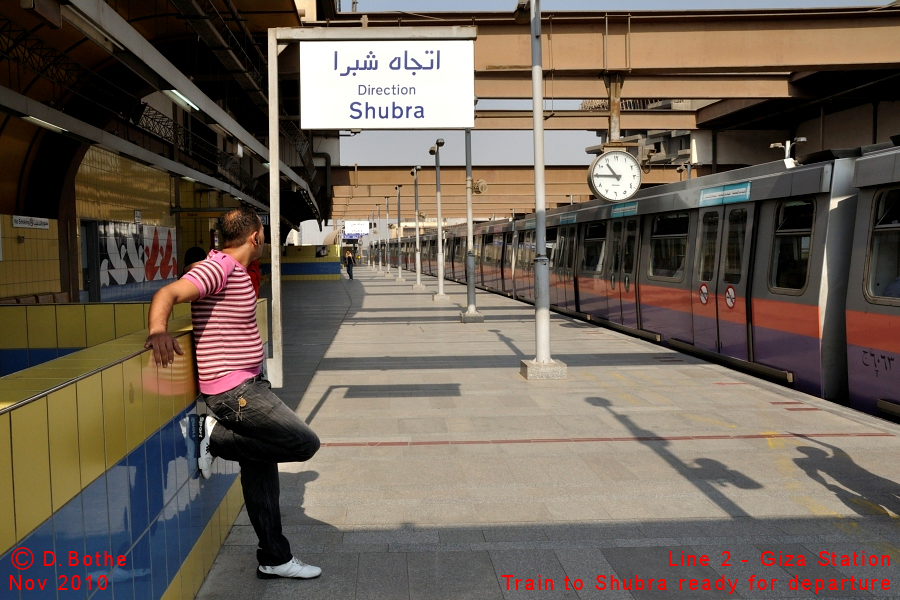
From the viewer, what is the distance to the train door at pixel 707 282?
12.1 meters

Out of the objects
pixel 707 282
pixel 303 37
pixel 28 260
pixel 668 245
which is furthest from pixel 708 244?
pixel 28 260

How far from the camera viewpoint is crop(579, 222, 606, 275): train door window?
18.0m

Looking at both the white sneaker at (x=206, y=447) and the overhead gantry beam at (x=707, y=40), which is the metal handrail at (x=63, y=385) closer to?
the white sneaker at (x=206, y=447)

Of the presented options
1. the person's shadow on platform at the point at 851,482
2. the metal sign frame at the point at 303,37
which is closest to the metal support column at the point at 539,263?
the metal sign frame at the point at 303,37

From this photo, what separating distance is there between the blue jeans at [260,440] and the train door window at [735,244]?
8.41 meters

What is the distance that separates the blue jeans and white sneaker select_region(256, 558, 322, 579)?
4cm

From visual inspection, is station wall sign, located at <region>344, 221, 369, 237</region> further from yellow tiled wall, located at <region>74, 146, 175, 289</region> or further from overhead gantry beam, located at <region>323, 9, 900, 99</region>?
overhead gantry beam, located at <region>323, 9, 900, 99</region>

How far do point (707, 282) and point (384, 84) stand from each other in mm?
→ 5705

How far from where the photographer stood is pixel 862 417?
8203 mm

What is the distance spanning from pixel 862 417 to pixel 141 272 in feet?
58.9

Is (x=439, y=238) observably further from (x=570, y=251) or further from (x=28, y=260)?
(x=28, y=260)

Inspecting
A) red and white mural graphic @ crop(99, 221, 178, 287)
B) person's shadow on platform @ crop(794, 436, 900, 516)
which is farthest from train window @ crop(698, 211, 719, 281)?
red and white mural graphic @ crop(99, 221, 178, 287)

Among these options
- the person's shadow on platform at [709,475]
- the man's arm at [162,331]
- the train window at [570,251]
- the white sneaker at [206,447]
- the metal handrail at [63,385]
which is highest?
the train window at [570,251]

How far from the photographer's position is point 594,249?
60.8 ft
